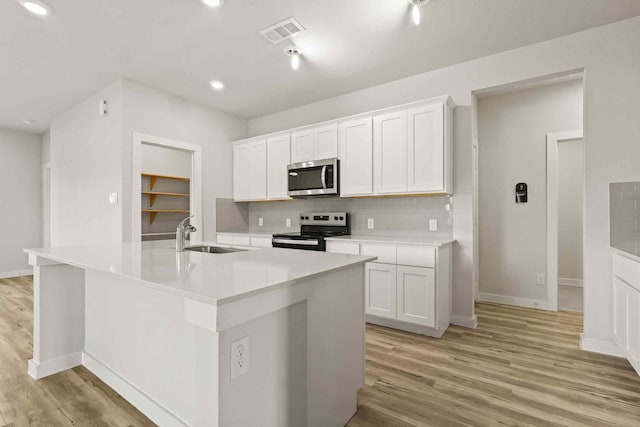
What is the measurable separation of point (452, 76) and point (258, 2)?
82.6 inches

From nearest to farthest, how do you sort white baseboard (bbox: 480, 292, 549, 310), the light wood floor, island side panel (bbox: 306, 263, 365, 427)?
island side panel (bbox: 306, 263, 365, 427) → the light wood floor → white baseboard (bbox: 480, 292, 549, 310)

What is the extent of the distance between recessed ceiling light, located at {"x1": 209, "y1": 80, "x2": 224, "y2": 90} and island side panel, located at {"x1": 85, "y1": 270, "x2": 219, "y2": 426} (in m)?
2.49

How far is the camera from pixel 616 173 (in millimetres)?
2590

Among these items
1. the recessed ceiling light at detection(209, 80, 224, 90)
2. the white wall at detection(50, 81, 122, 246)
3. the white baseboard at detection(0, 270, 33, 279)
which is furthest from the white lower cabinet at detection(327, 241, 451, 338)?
the white baseboard at detection(0, 270, 33, 279)

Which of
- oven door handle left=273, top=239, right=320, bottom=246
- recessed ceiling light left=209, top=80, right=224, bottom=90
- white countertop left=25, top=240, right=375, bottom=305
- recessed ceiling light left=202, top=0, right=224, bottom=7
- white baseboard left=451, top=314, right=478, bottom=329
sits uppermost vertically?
recessed ceiling light left=209, top=80, right=224, bottom=90

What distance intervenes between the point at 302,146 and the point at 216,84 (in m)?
1.25

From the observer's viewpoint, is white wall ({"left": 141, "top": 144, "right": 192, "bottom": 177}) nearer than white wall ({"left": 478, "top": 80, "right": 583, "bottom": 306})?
No

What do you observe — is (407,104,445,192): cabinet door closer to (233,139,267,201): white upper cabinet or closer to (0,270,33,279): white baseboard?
(233,139,267,201): white upper cabinet

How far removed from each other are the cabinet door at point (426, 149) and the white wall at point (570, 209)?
314 centimetres

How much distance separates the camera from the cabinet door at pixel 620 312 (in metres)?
2.23

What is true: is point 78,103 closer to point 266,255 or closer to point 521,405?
point 266,255

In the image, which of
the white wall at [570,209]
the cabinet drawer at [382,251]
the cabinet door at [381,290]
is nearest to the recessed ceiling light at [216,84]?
the cabinet drawer at [382,251]

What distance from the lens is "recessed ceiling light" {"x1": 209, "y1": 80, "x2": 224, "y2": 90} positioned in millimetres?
3743

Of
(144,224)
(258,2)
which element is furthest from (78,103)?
(258,2)
